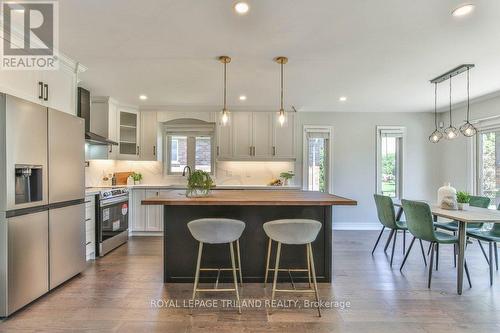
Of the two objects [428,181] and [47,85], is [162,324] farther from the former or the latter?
[428,181]

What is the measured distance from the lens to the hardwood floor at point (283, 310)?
2127 millimetres

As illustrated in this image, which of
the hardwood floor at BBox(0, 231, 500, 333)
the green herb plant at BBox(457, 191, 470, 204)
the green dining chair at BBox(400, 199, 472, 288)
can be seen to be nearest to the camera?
the hardwood floor at BBox(0, 231, 500, 333)

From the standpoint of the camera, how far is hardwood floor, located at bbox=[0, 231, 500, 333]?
2127mm

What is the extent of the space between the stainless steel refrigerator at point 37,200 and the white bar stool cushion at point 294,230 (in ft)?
6.99

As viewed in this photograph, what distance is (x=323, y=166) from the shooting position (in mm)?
5727

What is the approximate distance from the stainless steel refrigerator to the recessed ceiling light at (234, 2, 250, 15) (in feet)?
6.48

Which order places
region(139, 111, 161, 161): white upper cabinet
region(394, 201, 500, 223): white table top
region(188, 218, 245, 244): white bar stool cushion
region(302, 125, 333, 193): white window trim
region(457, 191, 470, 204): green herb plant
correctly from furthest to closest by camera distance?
region(302, 125, 333, 193): white window trim < region(139, 111, 161, 161): white upper cabinet < region(457, 191, 470, 204): green herb plant < region(394, 201, 500, 223): white table top < region(188, 218, 245, 244): white bar stool cushion

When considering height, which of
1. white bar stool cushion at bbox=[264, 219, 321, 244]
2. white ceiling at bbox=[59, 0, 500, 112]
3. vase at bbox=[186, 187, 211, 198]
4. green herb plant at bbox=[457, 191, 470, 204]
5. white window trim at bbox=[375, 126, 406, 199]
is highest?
white ceiling at bbox=[59, 0, 500, 112]

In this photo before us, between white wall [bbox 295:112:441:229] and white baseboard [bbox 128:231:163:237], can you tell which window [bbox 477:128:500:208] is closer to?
white wall [bbox 295:112:441:229]

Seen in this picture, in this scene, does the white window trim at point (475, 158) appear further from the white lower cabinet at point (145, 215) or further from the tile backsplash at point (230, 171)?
the white lower cabinet at point (145, 215)

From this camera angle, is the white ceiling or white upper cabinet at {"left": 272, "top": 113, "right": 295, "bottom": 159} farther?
white upper cabinet at {"left": 272, "top": 113, "right": 295, "bottom": 159}

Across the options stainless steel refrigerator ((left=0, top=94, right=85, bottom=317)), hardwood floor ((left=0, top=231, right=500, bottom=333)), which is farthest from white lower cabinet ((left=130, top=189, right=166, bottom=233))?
stainless steel refrigerator ((left=0, top=94, right=85, bottom=317))

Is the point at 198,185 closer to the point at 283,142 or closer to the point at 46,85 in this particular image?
the point at 46,85

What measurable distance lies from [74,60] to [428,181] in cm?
657
